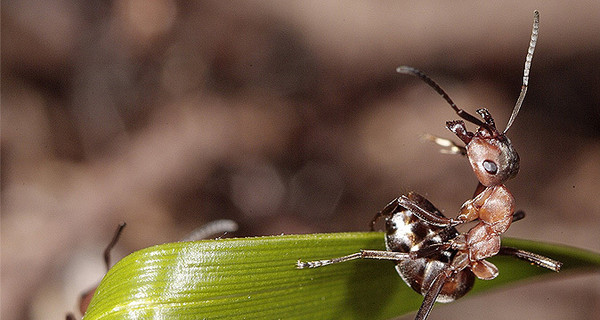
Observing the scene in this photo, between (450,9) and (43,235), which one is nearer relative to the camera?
(43,235)

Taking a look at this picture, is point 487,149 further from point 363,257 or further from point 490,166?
point 363,257

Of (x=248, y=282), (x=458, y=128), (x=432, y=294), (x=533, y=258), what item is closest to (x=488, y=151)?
(x=458, y=128)

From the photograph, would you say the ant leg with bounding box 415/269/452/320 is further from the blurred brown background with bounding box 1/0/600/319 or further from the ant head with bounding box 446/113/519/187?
the blurred brown background with bounding box 1/0/600/319

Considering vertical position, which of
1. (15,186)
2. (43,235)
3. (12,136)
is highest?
(12,136)

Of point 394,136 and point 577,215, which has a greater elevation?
point 394,136

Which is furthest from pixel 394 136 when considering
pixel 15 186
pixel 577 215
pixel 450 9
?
pixel 15 186

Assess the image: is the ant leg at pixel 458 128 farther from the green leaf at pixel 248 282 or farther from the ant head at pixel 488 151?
the green leaf at pixel 248 282

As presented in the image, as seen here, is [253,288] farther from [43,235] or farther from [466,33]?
[466,33]
